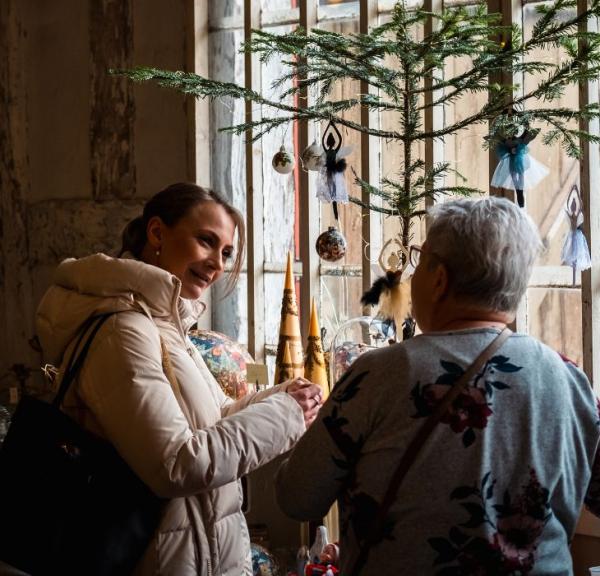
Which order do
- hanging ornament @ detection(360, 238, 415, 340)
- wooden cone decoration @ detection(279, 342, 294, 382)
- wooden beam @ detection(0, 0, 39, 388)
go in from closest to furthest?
1. hanging ornament @ detection(360, 238, 415, 340)
2. wooden cone decoration @ detection(279, 342, 294, 382)
3. wooden beam @ detection(0, 0, 39, 388)

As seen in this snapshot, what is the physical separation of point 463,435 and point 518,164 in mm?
1113

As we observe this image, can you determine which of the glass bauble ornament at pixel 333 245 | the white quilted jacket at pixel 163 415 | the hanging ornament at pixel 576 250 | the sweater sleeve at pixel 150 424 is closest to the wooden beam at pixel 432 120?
the glass bauble ornament at pixel 333 245

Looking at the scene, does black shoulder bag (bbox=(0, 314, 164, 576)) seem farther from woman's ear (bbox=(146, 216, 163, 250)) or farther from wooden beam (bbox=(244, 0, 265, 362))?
wooden beam (bbox=(244, 0, 265, 362))

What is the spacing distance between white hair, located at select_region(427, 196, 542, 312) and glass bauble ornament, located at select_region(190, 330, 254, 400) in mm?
1657

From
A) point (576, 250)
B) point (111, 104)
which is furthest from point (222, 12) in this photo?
point (576, 250)

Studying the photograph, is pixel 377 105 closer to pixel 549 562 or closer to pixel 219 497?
pixel 219 497

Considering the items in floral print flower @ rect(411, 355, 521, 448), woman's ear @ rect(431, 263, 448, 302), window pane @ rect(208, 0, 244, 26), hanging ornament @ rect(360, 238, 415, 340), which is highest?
window pane @ rect(208, 0, 244, 26)

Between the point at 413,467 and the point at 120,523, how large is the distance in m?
0.62

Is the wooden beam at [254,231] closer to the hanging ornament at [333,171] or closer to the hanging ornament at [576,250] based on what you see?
the hanging ornament at [333,171]

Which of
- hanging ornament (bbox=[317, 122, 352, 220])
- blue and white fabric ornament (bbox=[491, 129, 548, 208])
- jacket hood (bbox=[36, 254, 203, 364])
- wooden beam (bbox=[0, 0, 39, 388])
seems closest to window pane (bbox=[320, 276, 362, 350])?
hanging ornament (bbox=[317, 122, 352, 220])

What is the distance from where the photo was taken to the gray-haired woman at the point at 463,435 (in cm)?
139

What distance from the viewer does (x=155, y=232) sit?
2.08 metres

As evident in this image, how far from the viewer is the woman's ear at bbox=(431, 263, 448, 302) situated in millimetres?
1460

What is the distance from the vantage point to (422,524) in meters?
1.40
